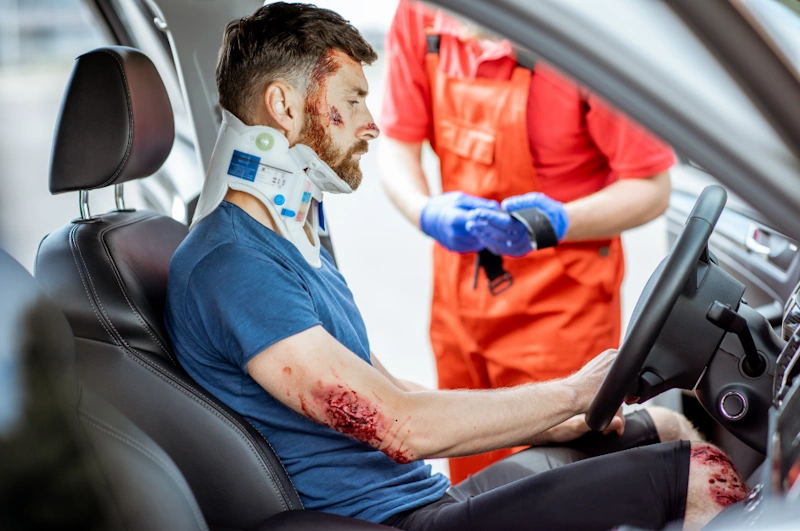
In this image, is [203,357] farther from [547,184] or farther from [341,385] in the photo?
[547,184]

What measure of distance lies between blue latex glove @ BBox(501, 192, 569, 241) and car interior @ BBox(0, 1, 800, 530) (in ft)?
2.24

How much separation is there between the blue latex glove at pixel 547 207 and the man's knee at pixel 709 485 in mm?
703

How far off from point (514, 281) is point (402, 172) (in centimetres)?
45

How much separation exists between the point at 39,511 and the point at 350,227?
4.05 m

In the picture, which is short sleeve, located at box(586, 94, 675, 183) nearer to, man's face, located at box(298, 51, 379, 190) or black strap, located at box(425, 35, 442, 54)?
black strap, located at box(425, 35, 442, 54)

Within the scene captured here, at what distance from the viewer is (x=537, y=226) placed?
6.64 ft

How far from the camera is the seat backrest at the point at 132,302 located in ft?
4.56

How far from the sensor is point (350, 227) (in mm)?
4949

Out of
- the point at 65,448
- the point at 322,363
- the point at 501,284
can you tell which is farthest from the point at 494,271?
the point at 65,448

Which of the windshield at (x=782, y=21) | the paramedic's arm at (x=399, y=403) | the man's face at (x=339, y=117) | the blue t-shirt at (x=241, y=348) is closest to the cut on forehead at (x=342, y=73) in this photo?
the man's face at (x=339, y=117)

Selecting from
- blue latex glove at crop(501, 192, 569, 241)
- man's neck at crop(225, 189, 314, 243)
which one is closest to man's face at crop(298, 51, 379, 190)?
man's neck at crop(225, 189, 314, 243)

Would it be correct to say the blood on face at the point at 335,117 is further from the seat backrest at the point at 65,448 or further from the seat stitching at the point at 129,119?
the seat backrest at the point at 65,448

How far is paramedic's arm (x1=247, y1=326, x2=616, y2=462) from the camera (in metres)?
1.32

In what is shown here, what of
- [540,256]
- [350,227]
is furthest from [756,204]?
[350,227]
